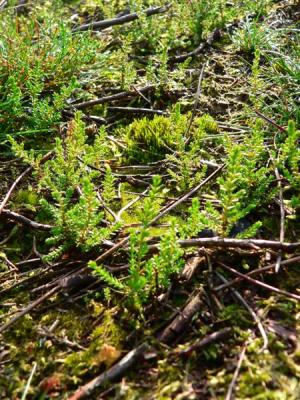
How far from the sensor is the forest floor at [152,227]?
1718mm

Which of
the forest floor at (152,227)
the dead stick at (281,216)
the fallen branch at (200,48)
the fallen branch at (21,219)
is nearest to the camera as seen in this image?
the forest floor at (152,227)

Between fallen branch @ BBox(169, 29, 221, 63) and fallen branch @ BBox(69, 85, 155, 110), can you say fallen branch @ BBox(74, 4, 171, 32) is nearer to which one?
fallen branch @ BBox(169, 29, 221, 63)

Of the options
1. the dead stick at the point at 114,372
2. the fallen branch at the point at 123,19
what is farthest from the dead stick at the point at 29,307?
the fallen branch at the point at 123,19

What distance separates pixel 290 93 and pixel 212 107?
53 centimetres

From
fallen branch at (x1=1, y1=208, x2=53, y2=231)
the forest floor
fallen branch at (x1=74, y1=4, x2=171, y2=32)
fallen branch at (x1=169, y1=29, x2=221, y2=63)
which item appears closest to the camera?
the forest floor

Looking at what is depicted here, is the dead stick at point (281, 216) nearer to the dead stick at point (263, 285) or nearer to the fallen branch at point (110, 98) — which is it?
the dead stick at point (263, 285)

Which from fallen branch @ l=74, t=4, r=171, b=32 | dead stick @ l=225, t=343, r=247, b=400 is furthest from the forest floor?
fallen branch @ l=74, t=4, r=171, b=32

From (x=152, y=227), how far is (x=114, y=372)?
833mm

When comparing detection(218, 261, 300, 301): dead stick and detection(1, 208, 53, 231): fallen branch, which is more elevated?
detection(1, 208, 53, 231): fallen branch

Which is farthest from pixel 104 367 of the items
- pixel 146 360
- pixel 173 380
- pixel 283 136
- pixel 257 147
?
pixel 283 136

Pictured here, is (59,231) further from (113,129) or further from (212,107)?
(212,107)

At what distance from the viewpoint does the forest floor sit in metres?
1.72

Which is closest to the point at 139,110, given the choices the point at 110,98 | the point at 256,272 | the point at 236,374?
the point at 110,98

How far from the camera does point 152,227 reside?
7.61 feet
